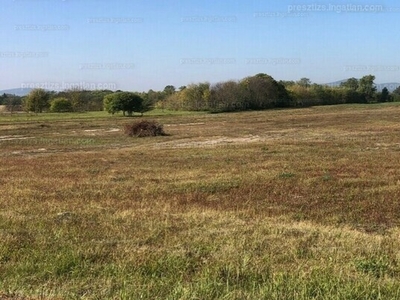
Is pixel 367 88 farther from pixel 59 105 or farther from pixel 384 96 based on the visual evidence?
pixel 59 105

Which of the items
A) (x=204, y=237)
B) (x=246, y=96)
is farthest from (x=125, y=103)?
(x=204, y=237)

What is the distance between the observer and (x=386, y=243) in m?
7.10

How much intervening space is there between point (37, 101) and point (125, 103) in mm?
32380

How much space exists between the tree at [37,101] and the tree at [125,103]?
2616 centimetres

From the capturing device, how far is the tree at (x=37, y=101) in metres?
121

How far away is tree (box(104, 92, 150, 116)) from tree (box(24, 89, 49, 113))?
26159 mm

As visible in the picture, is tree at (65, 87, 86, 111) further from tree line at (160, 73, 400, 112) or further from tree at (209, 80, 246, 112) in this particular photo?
tree at (209, 80, 246, 112)

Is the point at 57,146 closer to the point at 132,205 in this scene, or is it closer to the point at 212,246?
the point at 132,205

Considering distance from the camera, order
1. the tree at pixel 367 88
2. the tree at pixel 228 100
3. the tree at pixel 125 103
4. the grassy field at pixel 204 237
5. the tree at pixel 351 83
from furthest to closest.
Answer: the tree at pixel 351 83 < the tree at pixel 367 88 < the tree at pixel 228 100 < the tree at pixel 125 103 < the grassy field at pixel 204 237

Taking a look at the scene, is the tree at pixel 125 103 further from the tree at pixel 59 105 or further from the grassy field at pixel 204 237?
the grassy field at pixel 204 237

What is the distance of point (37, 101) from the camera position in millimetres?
122188

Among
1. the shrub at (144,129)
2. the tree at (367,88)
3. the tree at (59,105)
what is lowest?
the shrub at (144,129)

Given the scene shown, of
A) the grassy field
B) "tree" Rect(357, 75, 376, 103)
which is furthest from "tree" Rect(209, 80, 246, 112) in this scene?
the grassy field

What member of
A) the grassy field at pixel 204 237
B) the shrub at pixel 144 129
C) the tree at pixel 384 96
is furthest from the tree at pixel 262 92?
the grassy field at pixel 204 237
